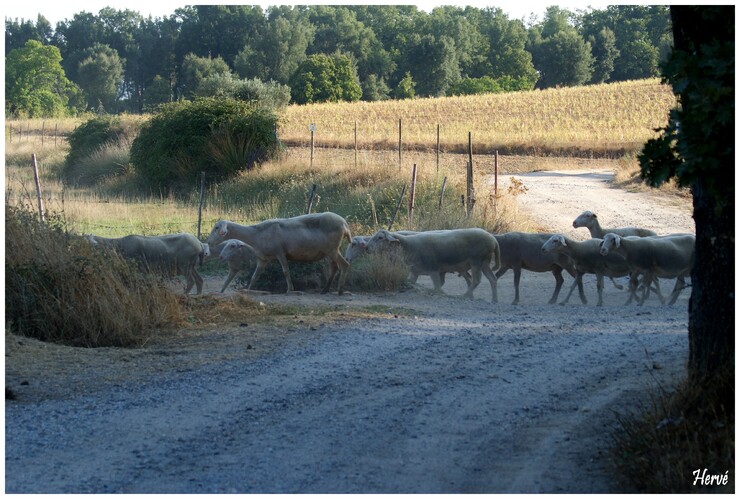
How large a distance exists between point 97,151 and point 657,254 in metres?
31.3

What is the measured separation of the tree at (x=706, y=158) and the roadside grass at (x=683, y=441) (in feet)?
0.50

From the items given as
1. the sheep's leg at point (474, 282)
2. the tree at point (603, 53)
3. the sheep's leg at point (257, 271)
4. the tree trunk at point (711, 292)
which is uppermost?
the tree at point (603, 53)

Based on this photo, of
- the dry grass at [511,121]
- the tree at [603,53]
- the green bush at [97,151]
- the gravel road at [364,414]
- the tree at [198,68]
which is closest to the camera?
the gravel road at [364,414]

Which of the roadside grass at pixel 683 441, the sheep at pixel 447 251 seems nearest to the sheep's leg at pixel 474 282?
the sheep at pixel 447 251

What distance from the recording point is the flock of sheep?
15.5 metres

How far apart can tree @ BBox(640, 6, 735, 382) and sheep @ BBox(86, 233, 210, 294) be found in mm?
9510

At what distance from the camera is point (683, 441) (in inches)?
255

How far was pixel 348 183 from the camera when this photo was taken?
27250mm

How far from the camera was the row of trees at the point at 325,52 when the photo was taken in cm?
7569

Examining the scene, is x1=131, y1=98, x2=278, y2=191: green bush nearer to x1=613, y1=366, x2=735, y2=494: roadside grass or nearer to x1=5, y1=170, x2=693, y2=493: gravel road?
x1=5, y1=170, x2=693, y2=493: gravel road

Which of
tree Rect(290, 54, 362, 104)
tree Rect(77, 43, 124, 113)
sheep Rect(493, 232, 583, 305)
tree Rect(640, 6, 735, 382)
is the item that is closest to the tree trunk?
tree Rect(640, 6, 735, 382)

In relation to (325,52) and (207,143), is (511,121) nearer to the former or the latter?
(325,52)

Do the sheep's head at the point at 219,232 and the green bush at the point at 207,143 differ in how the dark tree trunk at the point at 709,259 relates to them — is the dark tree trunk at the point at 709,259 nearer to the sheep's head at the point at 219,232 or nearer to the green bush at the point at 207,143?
the sheep's head at the point at 219,232

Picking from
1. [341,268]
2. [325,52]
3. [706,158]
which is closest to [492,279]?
[341,268]
